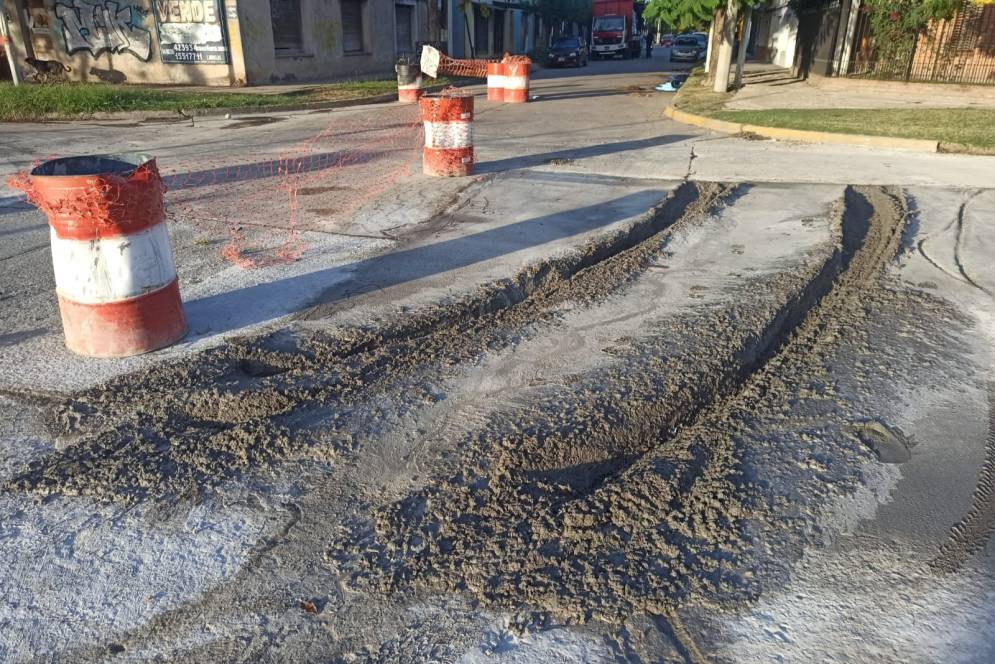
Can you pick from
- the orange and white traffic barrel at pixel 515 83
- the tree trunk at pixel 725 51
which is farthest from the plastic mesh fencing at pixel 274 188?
the tree trunk at pixel 725 51

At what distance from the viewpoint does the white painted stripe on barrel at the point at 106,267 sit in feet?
12.4

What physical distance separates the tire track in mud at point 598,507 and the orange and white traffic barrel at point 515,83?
52.5 feet

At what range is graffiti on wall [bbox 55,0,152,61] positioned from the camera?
2227 cm

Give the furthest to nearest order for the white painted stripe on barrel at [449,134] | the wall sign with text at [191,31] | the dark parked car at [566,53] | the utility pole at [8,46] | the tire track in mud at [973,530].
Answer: the dark parked car at [566,53]
the wall sign with text at [191,31]
the utility pole at [8,46]
the white painted stripe on barrel at [449,134]
the tire track in mud at [973,530]

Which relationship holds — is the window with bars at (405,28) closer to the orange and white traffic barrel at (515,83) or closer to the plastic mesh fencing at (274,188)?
the orange and white traffic barrel at (515,83)

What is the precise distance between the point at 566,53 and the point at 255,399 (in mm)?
37753

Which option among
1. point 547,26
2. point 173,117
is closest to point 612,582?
point 173,117

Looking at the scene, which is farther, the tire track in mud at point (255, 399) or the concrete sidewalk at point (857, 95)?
the concrete sidewalk at point (857, 95)

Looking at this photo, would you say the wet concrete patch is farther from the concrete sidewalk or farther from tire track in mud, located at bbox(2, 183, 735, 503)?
tire track in mud, located at bbox(2, 183, 735, 503)

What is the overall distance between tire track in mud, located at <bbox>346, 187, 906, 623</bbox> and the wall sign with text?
22342 millimetres

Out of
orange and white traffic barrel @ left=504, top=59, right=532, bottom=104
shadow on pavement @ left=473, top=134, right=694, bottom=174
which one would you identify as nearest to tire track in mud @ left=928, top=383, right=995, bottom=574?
shadow on pavement @ left=473, top=134, right=694, bottom=174

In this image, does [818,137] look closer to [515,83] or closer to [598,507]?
[515,83]

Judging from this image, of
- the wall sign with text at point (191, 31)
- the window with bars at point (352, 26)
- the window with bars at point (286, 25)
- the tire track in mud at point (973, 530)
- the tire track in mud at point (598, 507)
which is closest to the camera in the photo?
the tire track in mud at point (598, 507)

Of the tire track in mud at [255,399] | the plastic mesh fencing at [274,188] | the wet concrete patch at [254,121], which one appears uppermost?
the wet concrete patch at [254,121]
